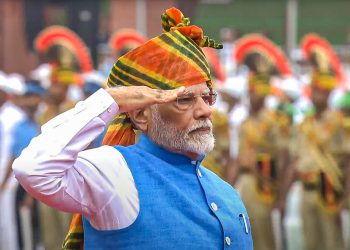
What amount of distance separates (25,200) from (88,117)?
7.45m

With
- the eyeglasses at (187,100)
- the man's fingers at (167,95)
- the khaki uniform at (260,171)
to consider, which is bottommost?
the khaki uniform at (260,171)

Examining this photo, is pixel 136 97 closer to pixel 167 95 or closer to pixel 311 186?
pixel 167 95

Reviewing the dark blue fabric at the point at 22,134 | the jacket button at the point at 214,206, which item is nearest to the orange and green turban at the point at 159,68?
the jacket button at the point at 214,206

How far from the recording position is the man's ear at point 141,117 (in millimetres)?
3727

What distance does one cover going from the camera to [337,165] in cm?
957

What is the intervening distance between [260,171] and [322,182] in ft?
2.48

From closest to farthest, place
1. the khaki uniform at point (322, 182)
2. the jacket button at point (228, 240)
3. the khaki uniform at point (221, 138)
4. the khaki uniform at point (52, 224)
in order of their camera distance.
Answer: the jacket button at point (228, 240), the khaki uniform at point (322, 182), the khaki uniform at point (221, 138), the khaki uniform at point (52, 224)

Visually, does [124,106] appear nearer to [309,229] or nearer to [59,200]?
[59,200]

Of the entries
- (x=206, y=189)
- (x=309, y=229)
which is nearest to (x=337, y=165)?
(x=309, y=229)

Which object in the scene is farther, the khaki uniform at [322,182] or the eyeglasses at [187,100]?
the khaki uniform at [322,182]

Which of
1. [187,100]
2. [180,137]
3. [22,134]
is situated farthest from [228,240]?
[22,134]

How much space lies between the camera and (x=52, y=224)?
10.2 m

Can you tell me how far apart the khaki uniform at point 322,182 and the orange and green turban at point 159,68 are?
19.4ft

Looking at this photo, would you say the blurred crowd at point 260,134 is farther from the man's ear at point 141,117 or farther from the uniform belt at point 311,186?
the man's ear at point 141,117
